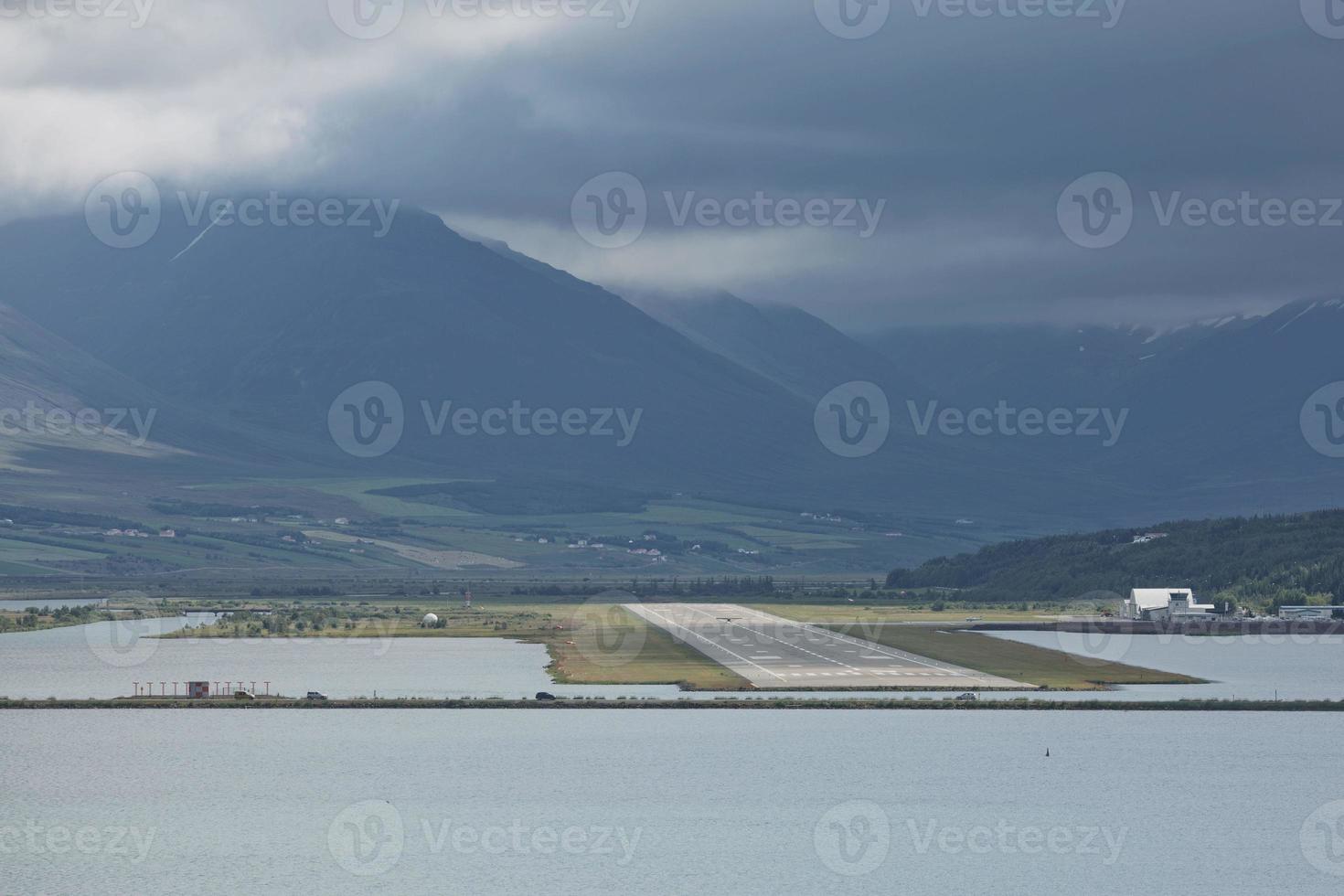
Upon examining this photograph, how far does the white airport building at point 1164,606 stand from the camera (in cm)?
17038

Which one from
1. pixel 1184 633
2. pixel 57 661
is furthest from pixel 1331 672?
pixel 57 661

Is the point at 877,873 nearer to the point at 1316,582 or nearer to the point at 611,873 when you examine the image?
the point at 611,873

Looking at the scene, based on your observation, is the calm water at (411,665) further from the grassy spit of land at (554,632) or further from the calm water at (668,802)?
the calm water at (668,802)

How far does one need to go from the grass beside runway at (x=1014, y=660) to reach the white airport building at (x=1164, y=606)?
27.4 m

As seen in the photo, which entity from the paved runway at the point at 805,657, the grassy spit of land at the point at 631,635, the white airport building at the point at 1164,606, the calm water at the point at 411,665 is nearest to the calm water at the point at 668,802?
the calm water at the point at 411,665

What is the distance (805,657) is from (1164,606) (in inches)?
2420

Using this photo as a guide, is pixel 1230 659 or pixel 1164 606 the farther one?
pixel 1164 606

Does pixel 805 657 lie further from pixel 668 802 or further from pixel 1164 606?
pixel 1164 606

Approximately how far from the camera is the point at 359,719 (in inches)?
3573

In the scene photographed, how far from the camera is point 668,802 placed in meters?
69.7

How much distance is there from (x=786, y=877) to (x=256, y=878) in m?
15.2

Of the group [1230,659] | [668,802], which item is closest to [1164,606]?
[1230,659]

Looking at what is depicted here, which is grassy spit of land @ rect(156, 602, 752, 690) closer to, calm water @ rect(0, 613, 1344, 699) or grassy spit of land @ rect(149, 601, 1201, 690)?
grassy spit of land @ rect(149, 601, 1201, 690)

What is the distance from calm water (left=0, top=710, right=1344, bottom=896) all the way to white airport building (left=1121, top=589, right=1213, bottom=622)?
77190mm
